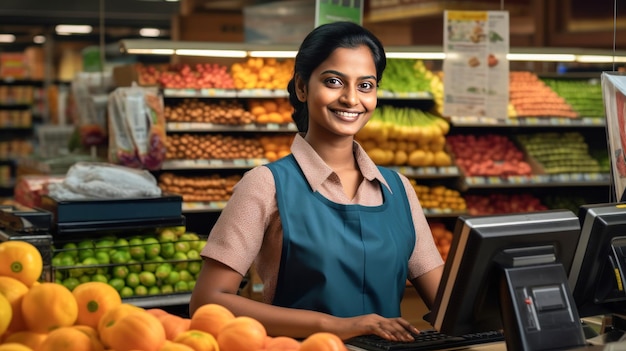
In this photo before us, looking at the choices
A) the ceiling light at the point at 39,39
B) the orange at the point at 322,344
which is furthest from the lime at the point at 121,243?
the ceiling light at the point at 39,39

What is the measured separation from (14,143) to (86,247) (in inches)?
437

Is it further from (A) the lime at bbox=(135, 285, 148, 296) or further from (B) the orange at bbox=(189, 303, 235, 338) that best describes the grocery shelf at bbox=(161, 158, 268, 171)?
(B) the orange at bbox=(189, 303, 235, 338)

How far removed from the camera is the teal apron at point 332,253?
9.22ft

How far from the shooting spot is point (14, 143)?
48.1ft

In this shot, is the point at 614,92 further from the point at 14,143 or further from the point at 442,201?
the point at 14,143

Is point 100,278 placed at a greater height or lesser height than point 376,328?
lesser

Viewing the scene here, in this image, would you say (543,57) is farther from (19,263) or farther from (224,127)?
(19,263)

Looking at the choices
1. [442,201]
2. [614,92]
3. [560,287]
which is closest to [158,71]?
[442,201]

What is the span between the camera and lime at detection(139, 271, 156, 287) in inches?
165

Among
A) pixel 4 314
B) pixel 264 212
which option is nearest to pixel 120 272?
pixel 264 212

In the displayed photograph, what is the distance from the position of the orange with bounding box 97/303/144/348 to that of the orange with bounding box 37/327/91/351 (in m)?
0.04

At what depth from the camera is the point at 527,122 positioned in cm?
739

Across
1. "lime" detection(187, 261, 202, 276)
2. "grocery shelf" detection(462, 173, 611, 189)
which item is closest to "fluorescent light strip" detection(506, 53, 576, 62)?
"grocery shelf" detection(462, 173, 611, 189)

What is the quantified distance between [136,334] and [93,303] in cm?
24
